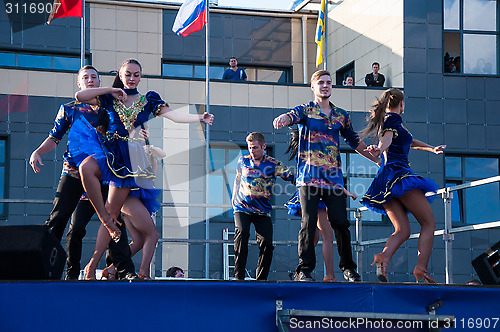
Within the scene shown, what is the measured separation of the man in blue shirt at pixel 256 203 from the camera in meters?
7.77

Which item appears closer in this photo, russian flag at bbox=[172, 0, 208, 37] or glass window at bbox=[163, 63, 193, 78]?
russian flag at bbox=[172, 0, 208, 37]

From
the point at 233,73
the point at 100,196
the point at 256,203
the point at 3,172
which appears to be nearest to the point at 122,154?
the point at 100,196

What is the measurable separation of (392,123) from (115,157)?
2457mm

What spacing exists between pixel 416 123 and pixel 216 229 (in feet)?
15.7

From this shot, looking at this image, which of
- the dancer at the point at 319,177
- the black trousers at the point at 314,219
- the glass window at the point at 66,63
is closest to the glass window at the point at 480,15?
the glass window at the point at 66,63

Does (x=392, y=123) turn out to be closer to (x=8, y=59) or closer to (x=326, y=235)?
(x=326, y=235)

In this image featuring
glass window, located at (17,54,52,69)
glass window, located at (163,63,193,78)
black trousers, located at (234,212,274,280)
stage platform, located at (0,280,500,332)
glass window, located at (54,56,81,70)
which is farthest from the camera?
glass window, located at (163,63,193,78)

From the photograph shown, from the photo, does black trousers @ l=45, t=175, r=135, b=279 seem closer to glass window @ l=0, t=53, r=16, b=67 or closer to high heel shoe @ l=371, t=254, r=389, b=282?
high heel shoe @ l=371, t=254, r=389, b=282

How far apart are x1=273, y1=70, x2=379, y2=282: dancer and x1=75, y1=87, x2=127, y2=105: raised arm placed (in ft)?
4.64

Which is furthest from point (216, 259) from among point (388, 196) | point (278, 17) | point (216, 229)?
point (388, 196)

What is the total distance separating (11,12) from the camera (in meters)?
17.9

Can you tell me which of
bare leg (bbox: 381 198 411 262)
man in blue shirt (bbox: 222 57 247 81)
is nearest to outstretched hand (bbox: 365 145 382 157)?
bare leg (bbox: 381 198 411 262)

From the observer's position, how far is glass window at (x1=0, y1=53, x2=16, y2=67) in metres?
17.8

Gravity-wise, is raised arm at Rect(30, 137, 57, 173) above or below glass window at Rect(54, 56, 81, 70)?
below
